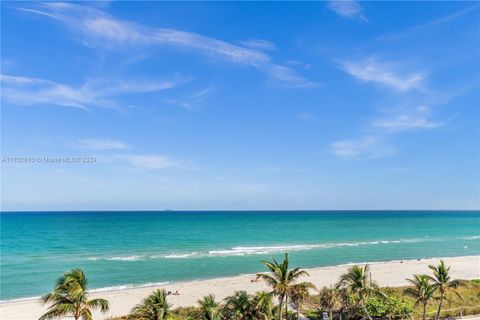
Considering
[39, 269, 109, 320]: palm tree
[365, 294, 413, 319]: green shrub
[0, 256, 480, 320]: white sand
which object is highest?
[39, 269, 109, 320]: palm tree

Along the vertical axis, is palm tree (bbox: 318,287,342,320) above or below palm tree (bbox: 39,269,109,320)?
below

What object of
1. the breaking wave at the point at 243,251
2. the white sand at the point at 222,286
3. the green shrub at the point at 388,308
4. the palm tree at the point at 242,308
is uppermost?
the palm tree at the point at 242,308

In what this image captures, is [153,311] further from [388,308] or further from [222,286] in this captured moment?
[222,286]

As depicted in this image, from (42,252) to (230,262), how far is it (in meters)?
46.7

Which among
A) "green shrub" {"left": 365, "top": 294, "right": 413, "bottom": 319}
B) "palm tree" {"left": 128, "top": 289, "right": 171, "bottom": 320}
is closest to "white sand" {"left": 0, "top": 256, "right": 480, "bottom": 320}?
"palm tree" {"left": 128, "top": 289, "right": 171, "bottom": 320}

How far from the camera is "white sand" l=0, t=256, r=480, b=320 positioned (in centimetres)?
4144

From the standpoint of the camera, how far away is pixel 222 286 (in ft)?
170

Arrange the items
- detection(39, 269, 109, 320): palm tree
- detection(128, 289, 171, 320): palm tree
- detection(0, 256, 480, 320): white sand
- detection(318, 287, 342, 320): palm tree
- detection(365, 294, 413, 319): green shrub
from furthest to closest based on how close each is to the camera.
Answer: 1. detection(0, 256, 480, 320): white sand
2. detection(365, 294, 413, 319): green shrub
3. detection(318, 287, 342, 320): palm tree
4. detection(128, 289, 171, 320): palm tree
5. detection(39, 269, 109, 320): palm tree

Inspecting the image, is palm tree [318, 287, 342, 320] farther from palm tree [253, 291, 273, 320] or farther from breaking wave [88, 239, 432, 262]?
breaking wave [88, 239, 432, 262]

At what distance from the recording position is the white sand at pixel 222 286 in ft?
136

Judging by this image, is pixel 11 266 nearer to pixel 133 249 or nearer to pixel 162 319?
pixel 133 249

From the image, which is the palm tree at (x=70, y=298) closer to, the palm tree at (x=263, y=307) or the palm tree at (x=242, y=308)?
the palm tree at (x=242, y=308)

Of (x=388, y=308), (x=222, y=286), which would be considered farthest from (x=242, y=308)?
(x=222, y=286)

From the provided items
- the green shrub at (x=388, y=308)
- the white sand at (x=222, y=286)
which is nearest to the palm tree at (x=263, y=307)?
the green shrub at (x=388, y=308)
